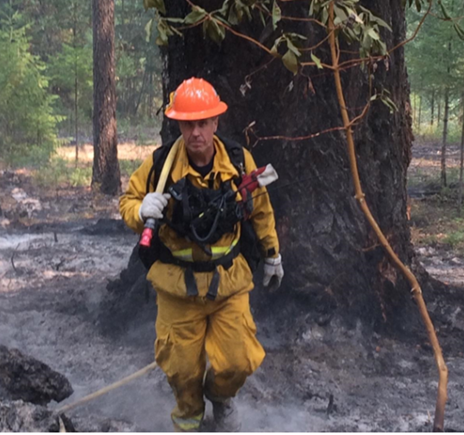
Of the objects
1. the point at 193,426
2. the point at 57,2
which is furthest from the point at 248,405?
the point at 57,2

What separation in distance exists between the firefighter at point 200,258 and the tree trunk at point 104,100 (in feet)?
35.9

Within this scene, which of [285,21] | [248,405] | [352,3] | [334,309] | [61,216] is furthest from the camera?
[61,216]

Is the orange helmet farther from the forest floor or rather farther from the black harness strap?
the forest floor

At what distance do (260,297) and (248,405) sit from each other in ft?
3.79

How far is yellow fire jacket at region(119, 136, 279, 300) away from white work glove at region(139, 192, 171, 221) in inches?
4.4

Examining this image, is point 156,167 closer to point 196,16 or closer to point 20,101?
point 196,16

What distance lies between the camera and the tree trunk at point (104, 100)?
14.3 m

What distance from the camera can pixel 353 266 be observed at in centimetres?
539

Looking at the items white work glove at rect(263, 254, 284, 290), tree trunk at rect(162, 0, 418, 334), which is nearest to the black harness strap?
white work glove at rect(263, 254, 284, 290)

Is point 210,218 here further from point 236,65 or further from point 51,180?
point 51,180

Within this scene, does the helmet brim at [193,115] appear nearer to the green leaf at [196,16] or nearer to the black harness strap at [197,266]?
the green leaf at [196,16]

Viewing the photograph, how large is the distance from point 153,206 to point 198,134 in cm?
47

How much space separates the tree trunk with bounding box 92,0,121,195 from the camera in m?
14.3

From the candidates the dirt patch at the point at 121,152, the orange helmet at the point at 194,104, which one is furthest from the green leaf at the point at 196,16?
the dirt patch at the point at 121,152
